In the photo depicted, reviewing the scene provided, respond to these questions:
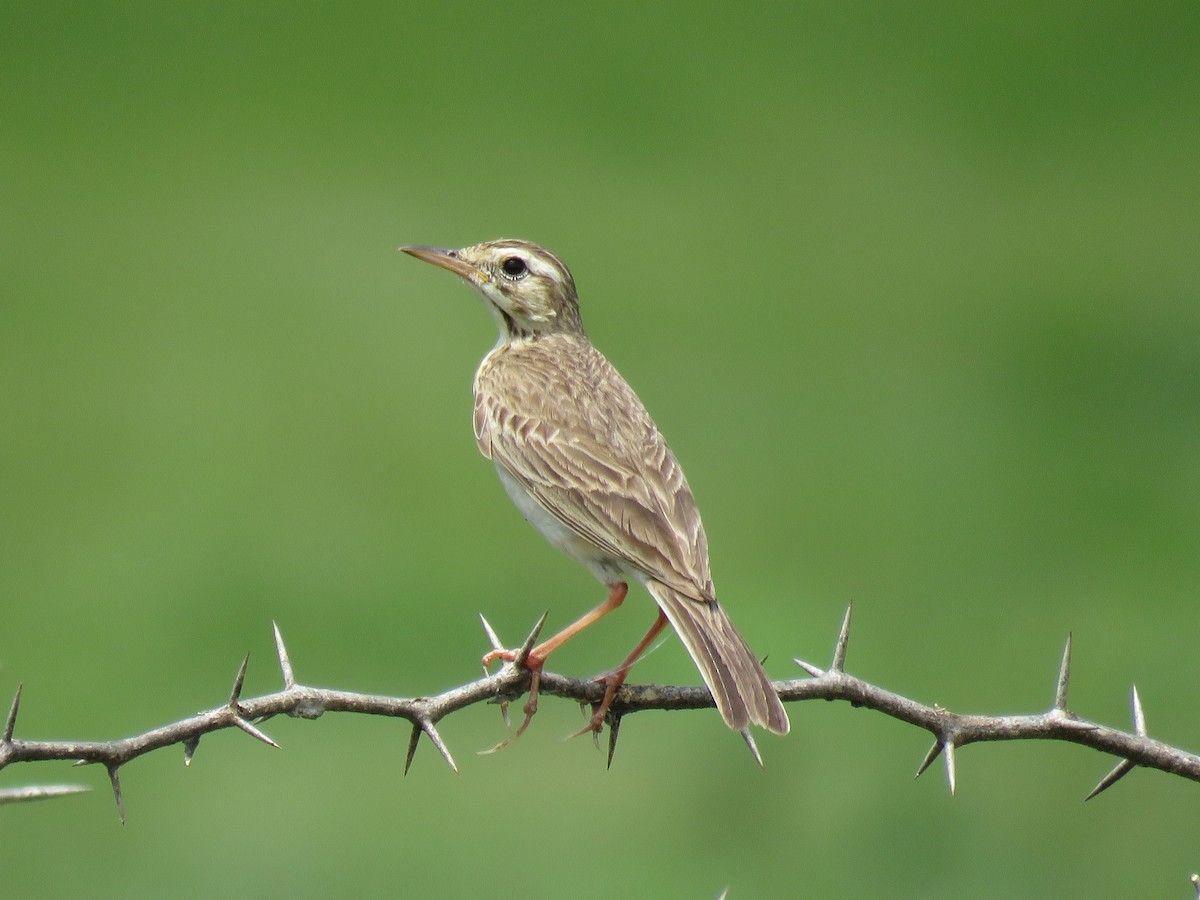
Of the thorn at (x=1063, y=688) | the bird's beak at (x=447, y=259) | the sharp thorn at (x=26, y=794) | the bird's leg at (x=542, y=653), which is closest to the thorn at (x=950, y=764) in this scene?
the thorn at (x=1063, y=688)

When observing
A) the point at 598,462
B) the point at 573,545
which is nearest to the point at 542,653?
the point at 573,545

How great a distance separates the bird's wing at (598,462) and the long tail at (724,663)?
51 millimetres

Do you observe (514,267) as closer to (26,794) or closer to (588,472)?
(588,472)

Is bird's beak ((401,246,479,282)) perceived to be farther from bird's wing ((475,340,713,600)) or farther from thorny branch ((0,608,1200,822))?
thorny branch ((0,608,1200,822))

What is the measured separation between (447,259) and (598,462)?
44.0 inches

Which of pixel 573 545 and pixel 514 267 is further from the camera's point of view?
pixel 514 267

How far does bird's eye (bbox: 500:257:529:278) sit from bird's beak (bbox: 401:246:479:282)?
0.32ft

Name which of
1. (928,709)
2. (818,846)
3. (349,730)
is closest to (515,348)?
(928,709)

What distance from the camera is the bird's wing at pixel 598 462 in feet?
15.7

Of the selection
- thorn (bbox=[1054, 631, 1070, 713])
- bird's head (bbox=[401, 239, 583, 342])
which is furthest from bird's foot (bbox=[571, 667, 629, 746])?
bird's head (bbox=[401, 239, 583, 342])

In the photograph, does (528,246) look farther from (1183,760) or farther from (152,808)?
(152,808)

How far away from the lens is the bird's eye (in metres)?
6.03

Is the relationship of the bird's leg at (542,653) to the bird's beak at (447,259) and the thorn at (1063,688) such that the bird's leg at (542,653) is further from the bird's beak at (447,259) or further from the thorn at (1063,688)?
the bird's beak at (447,259)

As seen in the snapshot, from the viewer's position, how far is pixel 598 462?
512cm
